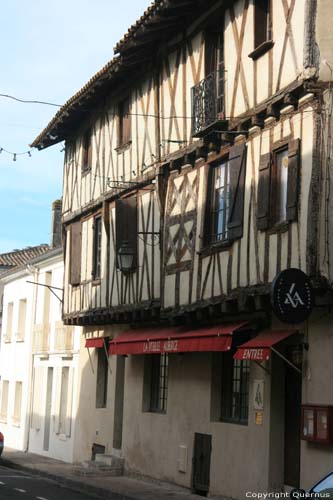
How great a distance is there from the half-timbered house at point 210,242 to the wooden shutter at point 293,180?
26 mm

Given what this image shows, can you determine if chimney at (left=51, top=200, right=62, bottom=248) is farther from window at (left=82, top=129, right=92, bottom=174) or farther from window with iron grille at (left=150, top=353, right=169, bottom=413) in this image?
window with iron grille at (left=150, top=353, right=169, bottom=413)

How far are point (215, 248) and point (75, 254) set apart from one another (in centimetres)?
806

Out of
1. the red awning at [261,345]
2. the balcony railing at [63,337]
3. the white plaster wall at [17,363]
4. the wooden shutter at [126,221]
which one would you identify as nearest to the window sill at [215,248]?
the red awning at [261,345]

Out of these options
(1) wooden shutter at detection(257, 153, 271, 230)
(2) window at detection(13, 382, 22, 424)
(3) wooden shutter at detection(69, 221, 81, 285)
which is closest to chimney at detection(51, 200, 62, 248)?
(2) window at detection(13, 382, 22, 424)

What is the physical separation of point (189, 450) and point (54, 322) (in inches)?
403

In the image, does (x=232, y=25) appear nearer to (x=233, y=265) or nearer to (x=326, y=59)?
(x=326, y=59)

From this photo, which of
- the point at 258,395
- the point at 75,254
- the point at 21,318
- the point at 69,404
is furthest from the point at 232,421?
the point at 21,318

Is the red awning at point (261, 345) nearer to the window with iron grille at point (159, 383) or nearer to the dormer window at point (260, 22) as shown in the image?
the dormer window at point (260, 22)

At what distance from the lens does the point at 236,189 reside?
532 inches

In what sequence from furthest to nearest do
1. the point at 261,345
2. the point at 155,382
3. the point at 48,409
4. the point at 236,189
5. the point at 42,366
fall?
1. the point at 42,366
2. the point at 48,409
3. the point at 155,382
4. the point at 236,189
5. the point at 261,345

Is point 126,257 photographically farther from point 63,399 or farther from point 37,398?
point 37,398

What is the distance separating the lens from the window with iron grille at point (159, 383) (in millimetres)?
17469

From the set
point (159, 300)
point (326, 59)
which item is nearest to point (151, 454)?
point (159, 300)

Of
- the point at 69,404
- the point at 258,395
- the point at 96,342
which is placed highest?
the point at 96,342
